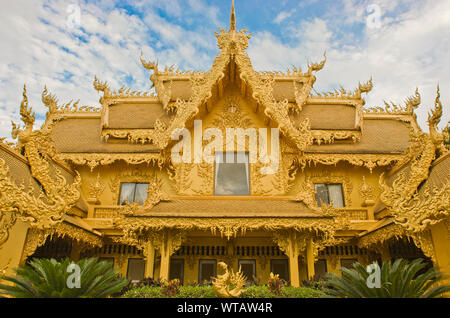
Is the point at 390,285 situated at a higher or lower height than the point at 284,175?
lower

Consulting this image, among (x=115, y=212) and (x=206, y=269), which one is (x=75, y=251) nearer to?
(x=115, y=212)

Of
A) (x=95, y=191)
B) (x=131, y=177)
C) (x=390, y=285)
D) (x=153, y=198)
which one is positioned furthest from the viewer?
(x=131, y=177)

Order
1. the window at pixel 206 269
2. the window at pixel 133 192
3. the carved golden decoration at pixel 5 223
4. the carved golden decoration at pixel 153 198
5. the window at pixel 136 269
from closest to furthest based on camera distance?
1. the carved golden decoration at pixel 5 223
2. the carved golden decoration at pixel 153 198
3. the window at pixel 206 269
4. the window at pixel 136 269
5. the window at pixel 133 192

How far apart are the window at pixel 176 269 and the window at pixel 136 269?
1.16 metres

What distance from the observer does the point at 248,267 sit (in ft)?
32.7

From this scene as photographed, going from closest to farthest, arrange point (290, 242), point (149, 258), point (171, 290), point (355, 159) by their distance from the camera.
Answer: point (171, 290) → point (290, 242) → point (149, 258) → point (355, 159)

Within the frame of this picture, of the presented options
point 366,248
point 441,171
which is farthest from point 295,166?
point 441,171

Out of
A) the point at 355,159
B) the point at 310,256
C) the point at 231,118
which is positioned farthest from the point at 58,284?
the point at 355,159

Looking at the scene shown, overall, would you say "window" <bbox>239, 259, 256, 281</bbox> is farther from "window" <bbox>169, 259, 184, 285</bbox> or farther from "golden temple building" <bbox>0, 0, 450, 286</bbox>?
"window" <bbox>169, 259, 184, 285</bbox>

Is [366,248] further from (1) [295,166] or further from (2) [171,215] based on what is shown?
(2) [171,215]

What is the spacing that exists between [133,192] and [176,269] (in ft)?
10.9

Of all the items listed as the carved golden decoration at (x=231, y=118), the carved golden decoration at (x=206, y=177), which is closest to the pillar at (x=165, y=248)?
the carved golden decoration at (x=206, y=177)

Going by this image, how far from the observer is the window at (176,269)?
9.98m

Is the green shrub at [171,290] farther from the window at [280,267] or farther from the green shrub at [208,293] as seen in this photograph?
the window at [280,267]
